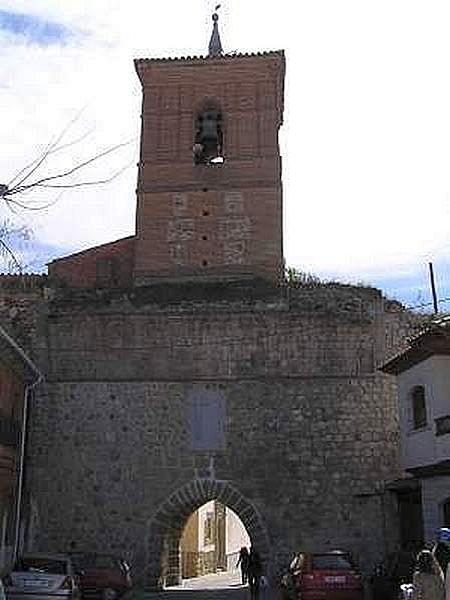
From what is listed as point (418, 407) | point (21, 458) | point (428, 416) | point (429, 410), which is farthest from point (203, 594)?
point (429, 410)

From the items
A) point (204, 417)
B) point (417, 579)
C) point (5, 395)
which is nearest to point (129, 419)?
point (204, 417)

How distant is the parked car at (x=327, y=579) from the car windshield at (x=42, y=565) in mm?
4514

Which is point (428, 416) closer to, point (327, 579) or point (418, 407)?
point (418, 407)

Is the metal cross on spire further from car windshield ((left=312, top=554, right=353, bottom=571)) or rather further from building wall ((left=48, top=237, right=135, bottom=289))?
car windshield ((left=312, top=554, right=353, bottom=571))

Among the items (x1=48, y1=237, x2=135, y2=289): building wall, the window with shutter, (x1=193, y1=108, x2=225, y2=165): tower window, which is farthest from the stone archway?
(x1=193, y1=108, x2=225, y2=165): tower window

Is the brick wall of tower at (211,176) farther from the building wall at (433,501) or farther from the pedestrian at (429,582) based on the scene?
the pedestrian at (429,582)

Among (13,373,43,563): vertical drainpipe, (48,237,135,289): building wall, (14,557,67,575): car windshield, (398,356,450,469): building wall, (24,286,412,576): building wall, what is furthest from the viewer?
(48,237,135,289): building wall

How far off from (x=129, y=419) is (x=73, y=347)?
106 inches

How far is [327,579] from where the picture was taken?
50.9 ft

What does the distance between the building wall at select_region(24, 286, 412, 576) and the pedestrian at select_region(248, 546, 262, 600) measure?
54.7 inches

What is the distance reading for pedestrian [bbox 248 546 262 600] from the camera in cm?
1944

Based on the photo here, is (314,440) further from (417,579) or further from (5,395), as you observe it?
(417,579)

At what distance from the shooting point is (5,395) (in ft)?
65.0

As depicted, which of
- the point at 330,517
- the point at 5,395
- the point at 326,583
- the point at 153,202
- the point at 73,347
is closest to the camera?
the point at 326,583
